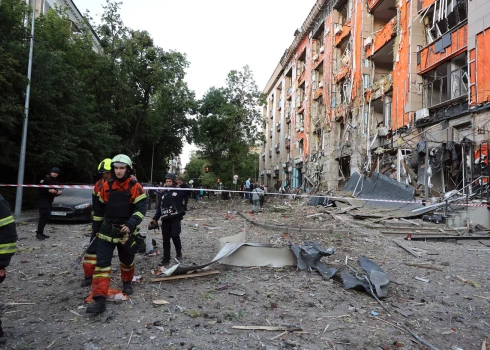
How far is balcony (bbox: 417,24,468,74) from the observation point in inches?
552

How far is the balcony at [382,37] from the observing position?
61.0ft

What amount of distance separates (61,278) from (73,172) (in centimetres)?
1786

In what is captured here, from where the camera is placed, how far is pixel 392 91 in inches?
726

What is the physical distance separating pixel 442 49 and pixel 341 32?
36.5 ft

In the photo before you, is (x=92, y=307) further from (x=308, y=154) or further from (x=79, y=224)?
(x=308, y=154)

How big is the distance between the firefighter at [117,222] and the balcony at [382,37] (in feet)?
61.4

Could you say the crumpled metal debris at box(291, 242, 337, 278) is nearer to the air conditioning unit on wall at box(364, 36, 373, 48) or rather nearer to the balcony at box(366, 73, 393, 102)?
the balcony at box(366, 73, 393, 102)

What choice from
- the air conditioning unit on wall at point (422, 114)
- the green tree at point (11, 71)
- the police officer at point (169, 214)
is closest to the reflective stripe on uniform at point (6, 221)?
the police officer at point (169, 214)

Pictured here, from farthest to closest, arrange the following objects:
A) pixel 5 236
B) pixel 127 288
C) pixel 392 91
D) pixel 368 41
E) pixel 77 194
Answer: pixel 368 41
pixel 392 91
pixel 77 194
pixel 127 288
pixel 5 236

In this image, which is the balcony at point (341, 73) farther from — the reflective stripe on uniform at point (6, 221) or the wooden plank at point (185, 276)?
the reflective stripe on uniform at point (6, 221)

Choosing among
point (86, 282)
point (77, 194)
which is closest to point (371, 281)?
point (86, 282)

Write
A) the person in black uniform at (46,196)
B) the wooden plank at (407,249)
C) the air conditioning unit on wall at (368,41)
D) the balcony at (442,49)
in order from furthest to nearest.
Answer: the air conditioning unit on wall at (368,41)
the balcony at (442,49)
the person in black uniform at (46,196)
the wooden plank at (407,249)

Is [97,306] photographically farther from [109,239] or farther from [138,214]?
[138,214]

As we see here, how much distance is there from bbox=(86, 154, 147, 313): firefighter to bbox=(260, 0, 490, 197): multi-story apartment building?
12.5 meters
